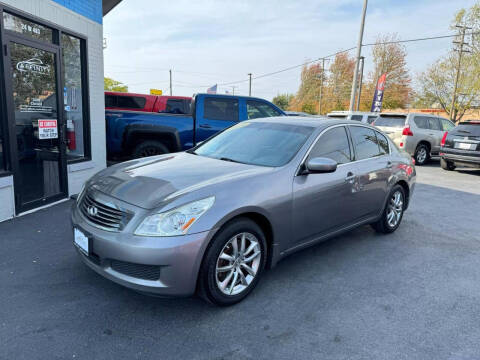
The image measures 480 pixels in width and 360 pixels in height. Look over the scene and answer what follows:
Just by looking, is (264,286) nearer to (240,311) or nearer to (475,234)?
(240,311)

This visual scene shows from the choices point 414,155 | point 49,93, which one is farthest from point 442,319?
point 414,155

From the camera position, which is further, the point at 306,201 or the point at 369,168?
the point at 369,168

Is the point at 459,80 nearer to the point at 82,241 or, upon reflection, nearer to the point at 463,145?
the point at 463,145

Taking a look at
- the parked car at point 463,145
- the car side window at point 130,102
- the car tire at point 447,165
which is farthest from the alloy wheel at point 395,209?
the car side window at point 130,102

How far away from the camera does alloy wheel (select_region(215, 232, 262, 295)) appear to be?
289 centimetres

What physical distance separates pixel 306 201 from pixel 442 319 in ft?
4.91

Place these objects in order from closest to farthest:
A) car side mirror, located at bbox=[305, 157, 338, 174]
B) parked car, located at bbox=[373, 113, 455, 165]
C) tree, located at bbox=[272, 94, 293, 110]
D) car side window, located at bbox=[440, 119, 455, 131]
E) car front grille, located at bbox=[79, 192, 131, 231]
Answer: car front grille, located at bbox=[79, 192, 131, 231] → car side mirror, located at bbox=[305, 157, 338, 174] → parked car, located at bbox=[373, 113, 455, 165] → car side window, located at bbox=[440, 119, 455, 131] → tree, located at bbox=[272, 94, 293, 110]

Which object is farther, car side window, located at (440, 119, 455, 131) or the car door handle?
car side window, located at (440, 119, 455, 131)

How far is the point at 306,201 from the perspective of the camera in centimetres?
344

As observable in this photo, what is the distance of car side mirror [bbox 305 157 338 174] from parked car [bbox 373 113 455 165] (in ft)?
32.3

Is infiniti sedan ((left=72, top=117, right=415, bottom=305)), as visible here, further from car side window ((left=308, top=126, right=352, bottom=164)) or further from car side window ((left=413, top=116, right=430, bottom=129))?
car side window ((left=413, top=116, right=430, bottom=129))

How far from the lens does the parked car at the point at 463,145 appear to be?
10156 millimetres

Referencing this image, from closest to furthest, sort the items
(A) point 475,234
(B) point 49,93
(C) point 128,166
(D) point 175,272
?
(D) point 175,272 → (C) point 128,166 → (A) point 475,234 → (B) point 49,93

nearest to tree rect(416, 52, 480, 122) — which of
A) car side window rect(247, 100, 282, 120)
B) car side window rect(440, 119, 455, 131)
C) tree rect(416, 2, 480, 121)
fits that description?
tree rect(416, 2, 480, 121)
